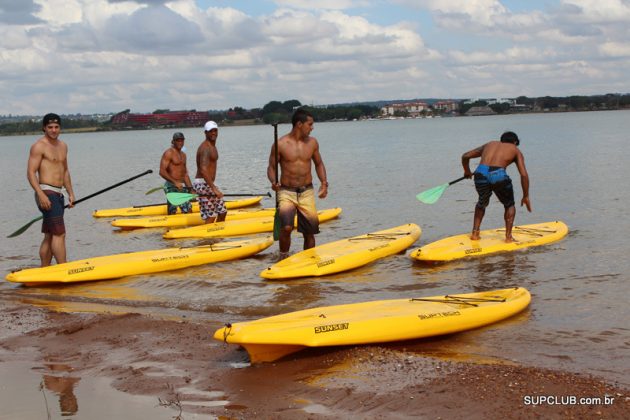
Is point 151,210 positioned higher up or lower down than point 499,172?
lower down

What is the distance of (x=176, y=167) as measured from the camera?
15.4m

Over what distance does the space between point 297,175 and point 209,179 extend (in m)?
3.56

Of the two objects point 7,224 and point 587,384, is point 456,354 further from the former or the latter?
point 7,224

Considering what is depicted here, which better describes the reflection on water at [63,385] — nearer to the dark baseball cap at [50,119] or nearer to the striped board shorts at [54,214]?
the striped board shorts at [54,214]

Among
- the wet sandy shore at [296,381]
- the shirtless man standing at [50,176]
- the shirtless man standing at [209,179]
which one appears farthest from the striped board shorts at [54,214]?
the shirtless man standing at [209,179]

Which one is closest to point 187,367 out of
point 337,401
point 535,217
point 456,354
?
point 337,401

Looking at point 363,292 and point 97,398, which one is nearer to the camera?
point 97,398

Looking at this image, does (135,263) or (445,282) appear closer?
(445,282)

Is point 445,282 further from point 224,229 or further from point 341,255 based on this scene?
point 224,229

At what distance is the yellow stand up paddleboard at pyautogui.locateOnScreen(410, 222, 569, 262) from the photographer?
1097 centimetres

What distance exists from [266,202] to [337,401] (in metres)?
17.5

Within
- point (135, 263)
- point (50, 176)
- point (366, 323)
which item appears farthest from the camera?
point (135, 263)

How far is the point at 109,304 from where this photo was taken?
8.96 meters

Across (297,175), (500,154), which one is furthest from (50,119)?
(500,154)
